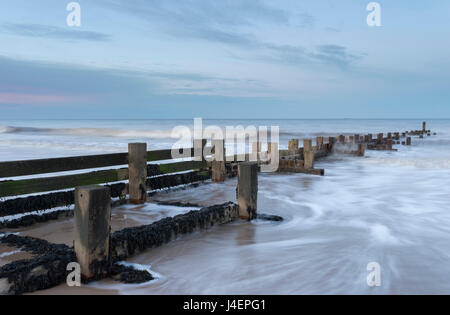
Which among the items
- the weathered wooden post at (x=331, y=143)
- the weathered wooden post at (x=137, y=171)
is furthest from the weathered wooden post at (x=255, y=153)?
the weathered wooden post at (x=331, y=143)

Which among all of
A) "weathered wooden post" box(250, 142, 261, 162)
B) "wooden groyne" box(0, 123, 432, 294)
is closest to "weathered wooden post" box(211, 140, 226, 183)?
"wooden groyne" box(0, 123, 432, 294)

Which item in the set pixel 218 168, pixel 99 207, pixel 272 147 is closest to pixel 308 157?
pixel 272 147

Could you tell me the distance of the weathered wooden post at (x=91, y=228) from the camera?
11.1 feet

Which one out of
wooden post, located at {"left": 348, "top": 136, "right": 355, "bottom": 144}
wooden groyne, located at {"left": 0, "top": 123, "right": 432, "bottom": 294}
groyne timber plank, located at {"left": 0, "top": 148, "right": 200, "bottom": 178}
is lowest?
wooden groyne, located at {"left": 0, "top": 123, "right": 432, "bottom": 294}

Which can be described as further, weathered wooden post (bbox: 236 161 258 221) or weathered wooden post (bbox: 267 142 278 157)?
weathered wooden post (bbox: 267 142 278 157)

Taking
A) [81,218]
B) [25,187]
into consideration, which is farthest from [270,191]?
[81,218]

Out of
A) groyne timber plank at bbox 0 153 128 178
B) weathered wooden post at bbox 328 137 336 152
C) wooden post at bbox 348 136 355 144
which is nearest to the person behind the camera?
groyne timber plank at bbox 0 153 128 178

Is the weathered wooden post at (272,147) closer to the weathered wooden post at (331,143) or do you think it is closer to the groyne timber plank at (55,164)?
the groyne timber plank at (55,164)

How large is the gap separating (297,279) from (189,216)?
1.74 meters

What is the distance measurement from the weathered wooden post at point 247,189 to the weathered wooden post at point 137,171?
190cm

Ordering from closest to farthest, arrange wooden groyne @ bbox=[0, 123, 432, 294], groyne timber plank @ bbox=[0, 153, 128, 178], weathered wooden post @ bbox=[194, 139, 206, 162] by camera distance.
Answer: wooden groyne @ bbox=[0, 123, 432, 294] → groyne timber plank @ bbox=[0, 153, 128, 178] → weathered wooden post @ bbox=[194, 139, 206, 162]

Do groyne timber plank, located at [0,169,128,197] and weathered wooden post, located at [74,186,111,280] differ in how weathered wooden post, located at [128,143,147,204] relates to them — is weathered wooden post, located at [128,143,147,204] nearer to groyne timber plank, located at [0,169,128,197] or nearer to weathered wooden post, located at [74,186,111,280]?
groyne timber plank, located at [0,169,128,197]

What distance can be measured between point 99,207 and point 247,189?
8.64 ft

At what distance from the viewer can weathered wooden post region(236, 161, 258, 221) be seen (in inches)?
220
